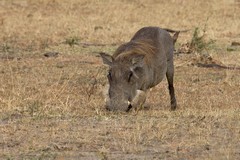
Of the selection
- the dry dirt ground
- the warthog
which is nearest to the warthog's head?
the warthog

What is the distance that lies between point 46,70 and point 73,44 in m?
3.92

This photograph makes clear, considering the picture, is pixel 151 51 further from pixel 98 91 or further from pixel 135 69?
pixel 98 91

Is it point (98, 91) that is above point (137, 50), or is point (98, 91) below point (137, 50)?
below

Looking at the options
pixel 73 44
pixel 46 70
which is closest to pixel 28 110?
pixel 46 70

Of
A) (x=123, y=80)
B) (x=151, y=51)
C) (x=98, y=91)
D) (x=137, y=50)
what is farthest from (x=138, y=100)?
(x=98, y=91)

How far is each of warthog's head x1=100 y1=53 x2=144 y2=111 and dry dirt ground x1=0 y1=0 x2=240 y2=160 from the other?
0.18 metres

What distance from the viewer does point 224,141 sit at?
728 cm

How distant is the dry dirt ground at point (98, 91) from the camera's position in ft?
23.2

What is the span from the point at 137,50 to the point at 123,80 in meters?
0.72

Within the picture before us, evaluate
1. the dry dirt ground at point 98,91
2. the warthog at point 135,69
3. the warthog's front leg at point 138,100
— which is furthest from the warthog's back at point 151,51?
the dry dirt ground at point 98,91

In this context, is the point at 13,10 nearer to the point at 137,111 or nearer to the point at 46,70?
the point at 46,70

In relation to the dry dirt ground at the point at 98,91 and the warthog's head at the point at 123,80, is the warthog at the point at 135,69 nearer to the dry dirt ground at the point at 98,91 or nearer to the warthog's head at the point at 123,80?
the warthog's head at the point at 123,80

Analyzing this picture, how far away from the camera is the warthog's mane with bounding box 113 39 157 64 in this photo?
9599 millimetres

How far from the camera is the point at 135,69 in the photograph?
375 inches
